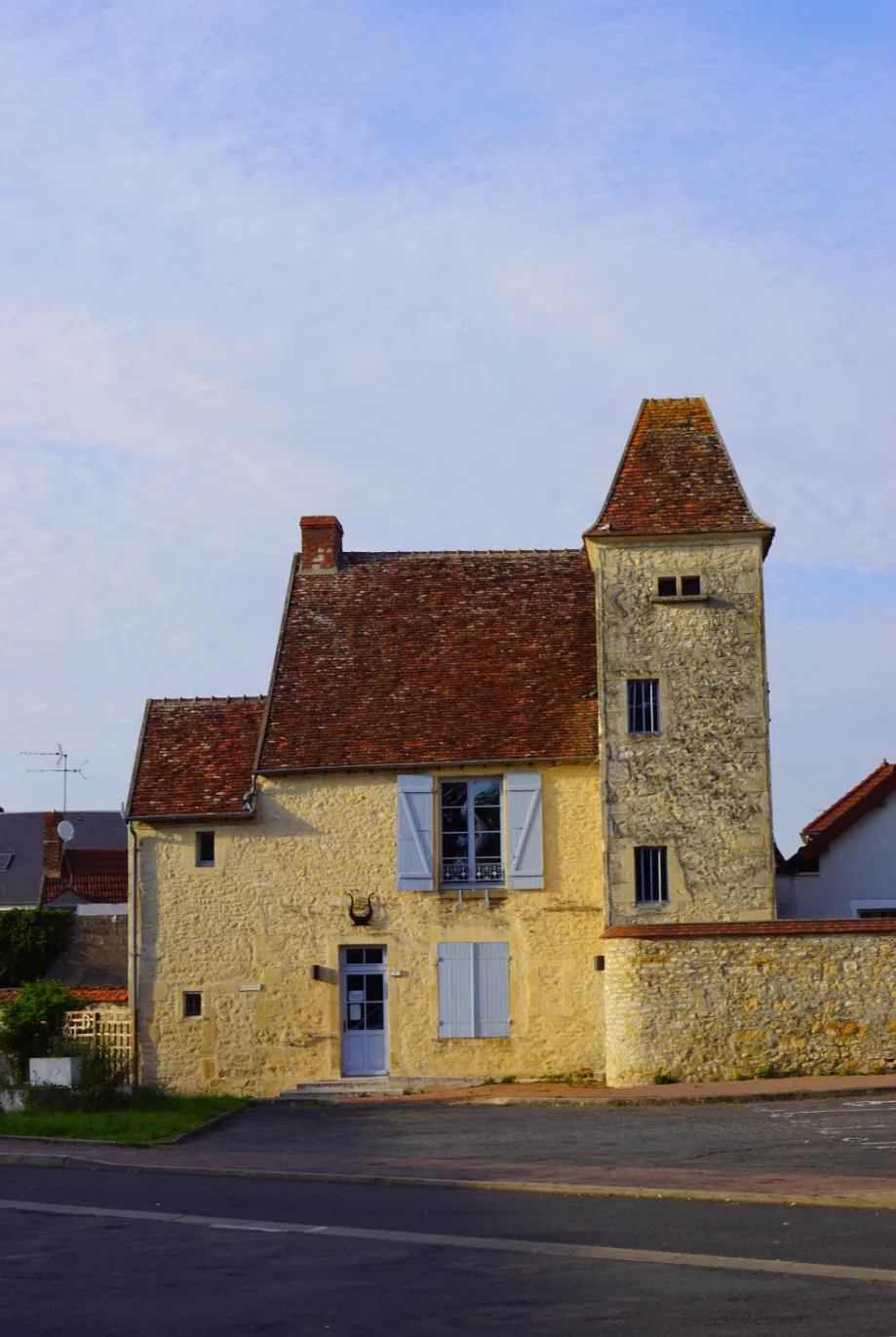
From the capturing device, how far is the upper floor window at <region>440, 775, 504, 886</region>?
23.4 m

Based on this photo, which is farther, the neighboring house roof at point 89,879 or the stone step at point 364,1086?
the neighboring house roof at point 89,879

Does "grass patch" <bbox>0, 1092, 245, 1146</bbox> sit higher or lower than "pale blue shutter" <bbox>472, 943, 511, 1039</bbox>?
lower

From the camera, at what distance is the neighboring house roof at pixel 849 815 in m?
23.6

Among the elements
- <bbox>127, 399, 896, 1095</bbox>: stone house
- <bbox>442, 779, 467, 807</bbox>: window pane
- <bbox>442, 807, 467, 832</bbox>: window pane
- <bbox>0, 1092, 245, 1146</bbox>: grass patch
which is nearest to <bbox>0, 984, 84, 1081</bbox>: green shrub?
<bbox>0, 1092, 245, 1146</bbox>: grass patch

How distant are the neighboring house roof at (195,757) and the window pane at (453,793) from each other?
3.06 meters

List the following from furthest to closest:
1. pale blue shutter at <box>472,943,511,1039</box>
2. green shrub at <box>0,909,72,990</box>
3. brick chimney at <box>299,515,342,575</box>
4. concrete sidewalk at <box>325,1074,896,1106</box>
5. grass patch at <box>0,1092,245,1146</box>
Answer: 1. green shrub at <box>0,909,72,990</box>
2. brick chimney at <box>299,515,342,575</box>
3. pale blue shutter at <box>472,943,511,1039</box>
4. concrete sidewalk at <box>325,1074,896,1106</box>
5. grass patch at <box>0,1092,245,1146</box>

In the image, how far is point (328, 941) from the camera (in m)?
23.3

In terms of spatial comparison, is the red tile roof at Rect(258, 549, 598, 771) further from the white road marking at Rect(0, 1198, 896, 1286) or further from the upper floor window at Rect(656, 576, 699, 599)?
the white road marking at Rect(0, 1198, 896, 1286)

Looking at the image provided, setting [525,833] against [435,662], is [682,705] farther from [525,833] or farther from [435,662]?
[435,662]

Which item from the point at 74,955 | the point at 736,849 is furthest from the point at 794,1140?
the point at 74,955

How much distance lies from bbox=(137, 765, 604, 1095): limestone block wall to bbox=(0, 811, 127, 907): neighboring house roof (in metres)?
16.8

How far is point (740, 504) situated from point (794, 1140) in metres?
11.4

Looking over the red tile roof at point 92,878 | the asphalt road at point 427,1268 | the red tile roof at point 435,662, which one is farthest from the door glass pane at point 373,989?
the red tile roof at point 92,878

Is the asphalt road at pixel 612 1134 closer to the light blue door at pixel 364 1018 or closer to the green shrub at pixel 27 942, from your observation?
the light blue door at pixel 364 1018
